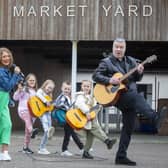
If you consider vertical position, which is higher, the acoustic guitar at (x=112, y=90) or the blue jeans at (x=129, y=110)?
the acoustic guitar at (x=112, y=90)

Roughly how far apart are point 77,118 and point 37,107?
142 centimetres

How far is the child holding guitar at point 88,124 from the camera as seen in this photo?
446 inches

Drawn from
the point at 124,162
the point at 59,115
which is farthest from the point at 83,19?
the point at 124,162

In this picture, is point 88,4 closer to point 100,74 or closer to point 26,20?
point 26,20

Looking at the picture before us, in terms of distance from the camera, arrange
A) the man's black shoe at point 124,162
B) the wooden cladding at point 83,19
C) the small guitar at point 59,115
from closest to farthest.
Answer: the man's black shoe at point 124,162
the small guitar at point 59,115
the wooden cladding at point 83,19

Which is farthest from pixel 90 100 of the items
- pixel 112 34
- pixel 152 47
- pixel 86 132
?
pixel 152 47

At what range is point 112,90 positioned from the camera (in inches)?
368

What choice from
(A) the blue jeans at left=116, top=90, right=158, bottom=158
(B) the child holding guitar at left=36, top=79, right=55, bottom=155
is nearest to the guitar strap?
(A) the blue jeans at left=116, top=90, right=158, bottom=158

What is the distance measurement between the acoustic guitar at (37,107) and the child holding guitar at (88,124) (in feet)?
3.57

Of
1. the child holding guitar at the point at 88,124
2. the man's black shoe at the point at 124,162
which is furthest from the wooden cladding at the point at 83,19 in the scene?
the man's black shoe at the point at 124,162

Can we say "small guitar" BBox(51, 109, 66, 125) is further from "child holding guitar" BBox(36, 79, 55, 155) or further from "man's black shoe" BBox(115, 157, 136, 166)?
"man's black shoe" BBox(115, 157, 136, 166)

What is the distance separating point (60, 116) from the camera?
12391 millimetres

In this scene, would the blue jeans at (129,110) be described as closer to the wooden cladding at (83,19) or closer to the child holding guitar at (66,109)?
the child holding guitar at (66,109)

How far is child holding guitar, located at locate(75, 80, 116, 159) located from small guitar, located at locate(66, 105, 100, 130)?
74 mm
